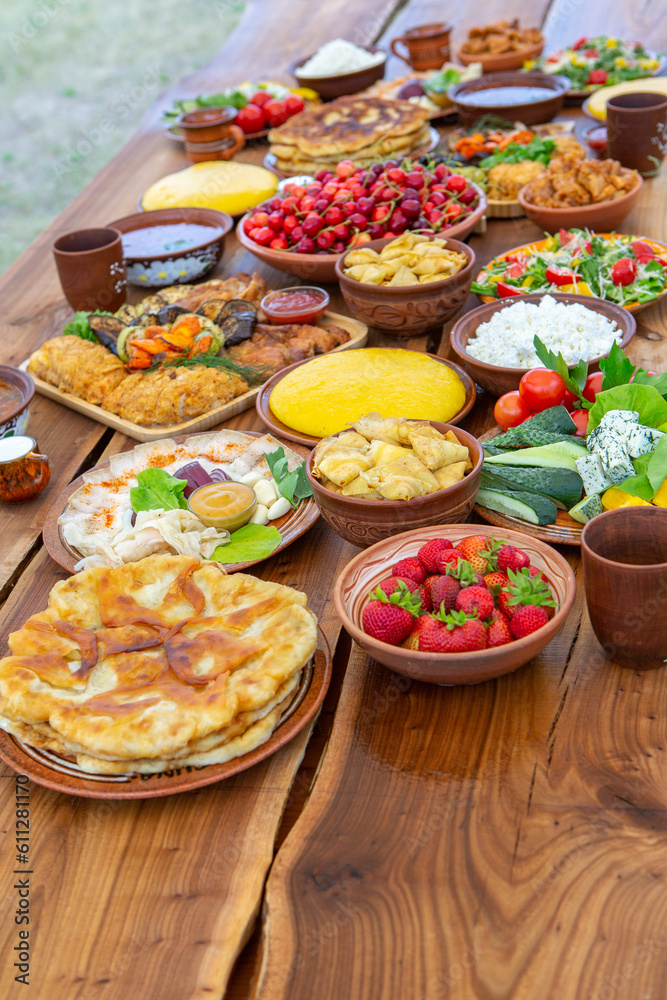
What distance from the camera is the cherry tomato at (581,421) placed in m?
2.27

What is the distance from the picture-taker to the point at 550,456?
2111mm

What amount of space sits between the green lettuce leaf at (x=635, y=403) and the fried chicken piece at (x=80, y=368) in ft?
5.24

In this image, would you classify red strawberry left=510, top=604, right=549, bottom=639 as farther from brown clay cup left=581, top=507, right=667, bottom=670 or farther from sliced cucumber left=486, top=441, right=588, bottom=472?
sliced cucumber left=486, top=441, right=588, bottom=472

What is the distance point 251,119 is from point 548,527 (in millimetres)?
3781

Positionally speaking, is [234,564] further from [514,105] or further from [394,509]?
[514,105]

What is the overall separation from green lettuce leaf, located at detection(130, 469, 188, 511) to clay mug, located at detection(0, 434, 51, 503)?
381 millimetres

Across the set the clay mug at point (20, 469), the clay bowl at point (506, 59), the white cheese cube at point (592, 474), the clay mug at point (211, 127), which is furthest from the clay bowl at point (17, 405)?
the clay bowl at point (506, 59)

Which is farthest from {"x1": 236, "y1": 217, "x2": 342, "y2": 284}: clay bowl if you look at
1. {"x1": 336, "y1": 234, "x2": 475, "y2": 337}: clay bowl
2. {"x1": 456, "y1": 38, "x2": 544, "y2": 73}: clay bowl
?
{"x1": 456, "y1": 38, "x2": 544, "y2": 73}: clay bowl

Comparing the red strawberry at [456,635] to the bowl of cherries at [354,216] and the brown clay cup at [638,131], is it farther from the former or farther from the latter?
the brown clay cup at [638,131]

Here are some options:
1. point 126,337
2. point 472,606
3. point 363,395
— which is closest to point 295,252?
point 126,337

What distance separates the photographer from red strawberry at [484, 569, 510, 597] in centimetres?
166

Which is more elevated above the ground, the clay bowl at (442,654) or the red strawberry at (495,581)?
the red strawberry at (495,581)

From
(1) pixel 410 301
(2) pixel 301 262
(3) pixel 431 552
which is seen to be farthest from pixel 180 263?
(3) pixel 431 552

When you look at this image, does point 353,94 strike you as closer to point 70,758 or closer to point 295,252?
point 295,252
